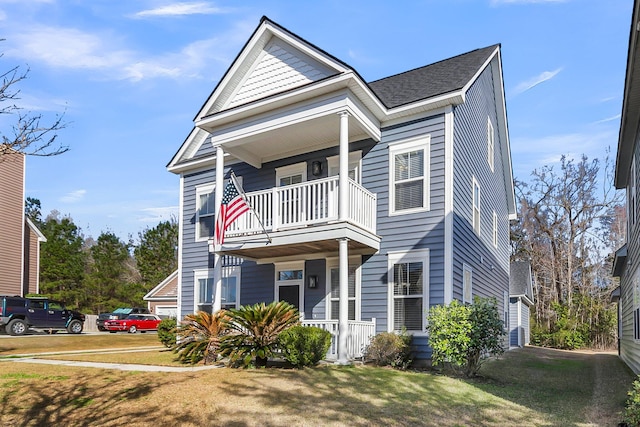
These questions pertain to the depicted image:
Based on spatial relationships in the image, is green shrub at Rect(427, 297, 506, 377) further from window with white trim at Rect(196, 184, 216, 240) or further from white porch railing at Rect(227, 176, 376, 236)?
window with white trim at Rect(196, 184, 216, 240)

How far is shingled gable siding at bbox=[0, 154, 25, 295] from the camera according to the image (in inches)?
1169

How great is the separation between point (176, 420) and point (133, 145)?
50.9 ft

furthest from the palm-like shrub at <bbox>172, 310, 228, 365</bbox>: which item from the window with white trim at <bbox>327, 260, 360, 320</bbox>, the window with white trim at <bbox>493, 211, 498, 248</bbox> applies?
the window with white trim at <bbox>493, 211, 498, 248</bbox>

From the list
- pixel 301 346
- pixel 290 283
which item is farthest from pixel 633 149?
pixel 301 346

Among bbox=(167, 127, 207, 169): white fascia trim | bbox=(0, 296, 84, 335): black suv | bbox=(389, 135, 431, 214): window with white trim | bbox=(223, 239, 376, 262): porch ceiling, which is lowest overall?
bbox=(0, 296, 84, 335): black suv

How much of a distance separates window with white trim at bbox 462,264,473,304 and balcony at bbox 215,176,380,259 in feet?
7.78

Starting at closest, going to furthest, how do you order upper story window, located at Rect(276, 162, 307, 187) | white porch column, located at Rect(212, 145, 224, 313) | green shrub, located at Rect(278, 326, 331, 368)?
1. green shrub, located at Rect(278, 326, 331, 368)
2. white porch column, located at Rect(212, 145, 224, 313)
3. upper story window, located at Rect(276, 162, 307, 187)

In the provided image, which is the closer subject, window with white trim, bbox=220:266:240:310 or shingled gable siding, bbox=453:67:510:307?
shingled gable siding, bbox=453:67:510:307

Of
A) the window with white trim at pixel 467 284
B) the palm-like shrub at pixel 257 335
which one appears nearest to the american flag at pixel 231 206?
the palm-like shrub at pixel 257 335

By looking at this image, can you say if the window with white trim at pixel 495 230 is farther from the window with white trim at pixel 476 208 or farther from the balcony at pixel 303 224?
the balcony at pixel 303 224

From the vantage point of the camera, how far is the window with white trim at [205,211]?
17500 millimetres

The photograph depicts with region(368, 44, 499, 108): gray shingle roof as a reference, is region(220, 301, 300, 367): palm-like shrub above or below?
below

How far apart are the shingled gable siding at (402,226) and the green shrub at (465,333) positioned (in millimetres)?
1446

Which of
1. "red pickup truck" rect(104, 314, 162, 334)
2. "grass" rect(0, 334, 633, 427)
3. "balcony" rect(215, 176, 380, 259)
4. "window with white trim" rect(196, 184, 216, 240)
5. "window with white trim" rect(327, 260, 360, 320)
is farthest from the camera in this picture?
"red pickup truck" rect(104, 314, 162, 334)
